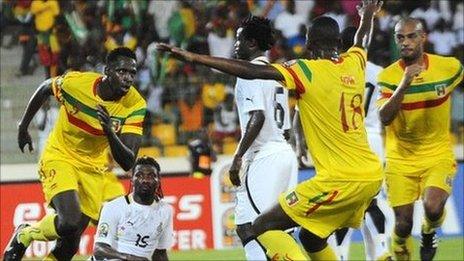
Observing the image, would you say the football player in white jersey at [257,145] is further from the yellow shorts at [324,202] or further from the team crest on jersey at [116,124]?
the team crest on jersey at [116,124]

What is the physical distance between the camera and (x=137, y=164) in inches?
388

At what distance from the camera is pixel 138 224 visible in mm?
10031

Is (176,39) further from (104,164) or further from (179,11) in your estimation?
(104,164)

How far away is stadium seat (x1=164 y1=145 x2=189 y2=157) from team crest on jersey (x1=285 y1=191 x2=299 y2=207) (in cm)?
878

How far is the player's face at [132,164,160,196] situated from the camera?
977 centimetres

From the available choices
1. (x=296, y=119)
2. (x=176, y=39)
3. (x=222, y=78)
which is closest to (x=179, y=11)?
(x=176, y=39)

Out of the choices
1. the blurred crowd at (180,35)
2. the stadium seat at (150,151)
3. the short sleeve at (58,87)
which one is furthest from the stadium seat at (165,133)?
the short sleeve at (58,87)

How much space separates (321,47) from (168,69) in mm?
10368

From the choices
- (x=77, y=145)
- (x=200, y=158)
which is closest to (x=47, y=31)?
(x=200, y=158)

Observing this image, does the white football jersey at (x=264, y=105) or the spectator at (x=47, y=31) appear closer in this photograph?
the white football jersey at (x=264, y=105)

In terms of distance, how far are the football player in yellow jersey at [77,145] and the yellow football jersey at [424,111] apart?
2.14 m

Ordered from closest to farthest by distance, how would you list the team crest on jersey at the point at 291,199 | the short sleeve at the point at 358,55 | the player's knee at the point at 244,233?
1. the team crest on jersey at the point at 291,199
2. the short sleeve at the point at 358,55
3. the player's knee at the point at 244,233

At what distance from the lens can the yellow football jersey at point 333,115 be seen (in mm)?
8352

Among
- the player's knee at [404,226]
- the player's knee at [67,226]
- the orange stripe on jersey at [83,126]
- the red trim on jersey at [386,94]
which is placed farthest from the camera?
the player's knee at [404,226]
